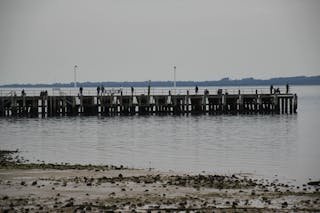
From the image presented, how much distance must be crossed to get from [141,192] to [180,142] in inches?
1124

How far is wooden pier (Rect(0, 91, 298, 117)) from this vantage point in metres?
83.6

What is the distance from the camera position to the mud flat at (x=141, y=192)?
66.7 ft

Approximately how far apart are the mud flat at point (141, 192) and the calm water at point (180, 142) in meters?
5.42

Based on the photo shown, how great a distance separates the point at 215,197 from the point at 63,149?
2496cm

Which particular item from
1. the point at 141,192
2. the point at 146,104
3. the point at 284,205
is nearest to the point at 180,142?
the point at 141,192

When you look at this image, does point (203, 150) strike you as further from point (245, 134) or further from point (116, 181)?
point (116, 181)

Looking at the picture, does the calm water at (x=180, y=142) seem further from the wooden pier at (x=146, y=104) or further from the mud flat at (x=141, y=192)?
the mud flat at (x=141, y=192)

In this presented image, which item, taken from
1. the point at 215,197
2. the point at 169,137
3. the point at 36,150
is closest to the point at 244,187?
the point at 215,197

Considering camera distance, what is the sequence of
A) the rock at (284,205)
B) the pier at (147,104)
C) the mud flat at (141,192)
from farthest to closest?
1. the pier at (147,104)
2. the rock at (284,205)
3. the mud flat at (141,192)

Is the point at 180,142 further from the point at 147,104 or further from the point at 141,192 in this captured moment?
the point at 147,104

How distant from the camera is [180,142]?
51719mm

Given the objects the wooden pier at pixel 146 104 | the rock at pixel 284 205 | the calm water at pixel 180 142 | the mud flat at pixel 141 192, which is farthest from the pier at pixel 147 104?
the rock at pixel 284 205

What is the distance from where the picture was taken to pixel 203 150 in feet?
147

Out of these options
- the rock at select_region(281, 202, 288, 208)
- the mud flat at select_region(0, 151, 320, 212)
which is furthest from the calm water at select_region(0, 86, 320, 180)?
the rock at select_region(281, 202, 288, 208)
